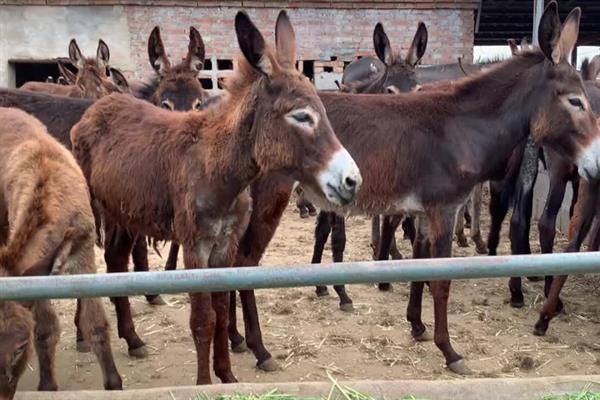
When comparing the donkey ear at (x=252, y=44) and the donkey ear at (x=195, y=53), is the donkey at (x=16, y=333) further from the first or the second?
the donkey ear at (x=195, y=53)

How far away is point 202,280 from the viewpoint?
2.01 metres

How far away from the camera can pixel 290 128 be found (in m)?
3.32

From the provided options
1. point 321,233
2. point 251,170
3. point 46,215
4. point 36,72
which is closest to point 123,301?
point 46,215

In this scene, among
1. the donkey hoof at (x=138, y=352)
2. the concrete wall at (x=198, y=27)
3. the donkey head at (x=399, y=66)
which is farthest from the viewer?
the concrete wall at (x=198, y=27)

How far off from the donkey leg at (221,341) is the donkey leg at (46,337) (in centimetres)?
93

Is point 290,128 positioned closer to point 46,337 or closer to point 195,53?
point 46,337

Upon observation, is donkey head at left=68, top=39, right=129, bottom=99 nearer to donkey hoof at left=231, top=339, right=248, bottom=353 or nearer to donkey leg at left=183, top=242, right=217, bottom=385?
donkey hoof at left=231, top=339, right=248, bottom=353

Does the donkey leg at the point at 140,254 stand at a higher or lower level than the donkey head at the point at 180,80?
lower

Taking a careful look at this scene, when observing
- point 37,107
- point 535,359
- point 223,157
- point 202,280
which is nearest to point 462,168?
point 535,359

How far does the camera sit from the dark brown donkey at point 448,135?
4348mm

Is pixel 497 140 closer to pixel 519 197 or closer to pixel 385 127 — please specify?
pixel 385 127

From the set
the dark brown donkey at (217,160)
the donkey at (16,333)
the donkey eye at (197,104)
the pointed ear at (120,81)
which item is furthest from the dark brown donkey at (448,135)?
the pointed ear at (120,81)

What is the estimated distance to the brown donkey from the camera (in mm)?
3100

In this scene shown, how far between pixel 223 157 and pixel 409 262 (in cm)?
177
